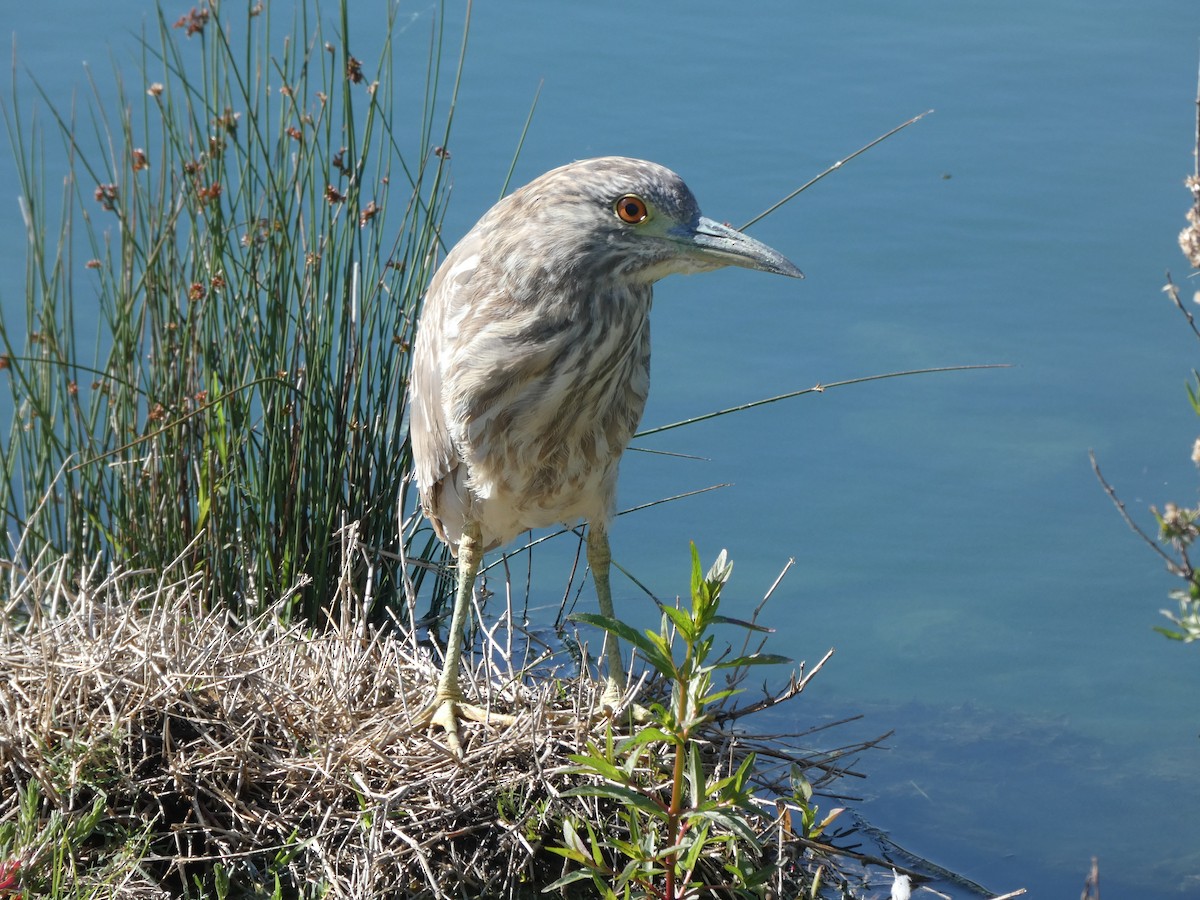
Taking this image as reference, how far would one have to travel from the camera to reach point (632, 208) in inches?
98.7

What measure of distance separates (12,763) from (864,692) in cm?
238

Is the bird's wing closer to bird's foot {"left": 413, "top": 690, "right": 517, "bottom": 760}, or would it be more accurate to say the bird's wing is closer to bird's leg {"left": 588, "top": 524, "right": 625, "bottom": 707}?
bird's leg {"left": 588, "top": 524, "right": 625, "bottom": 707}

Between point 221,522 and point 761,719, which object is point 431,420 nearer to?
point 221,522

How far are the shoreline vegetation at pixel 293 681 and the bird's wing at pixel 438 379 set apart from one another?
23 centimetres

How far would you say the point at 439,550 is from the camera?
3.98 m

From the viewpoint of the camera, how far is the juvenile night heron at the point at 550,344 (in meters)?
2.52

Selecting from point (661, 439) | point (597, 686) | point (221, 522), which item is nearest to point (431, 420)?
point (597, 686)

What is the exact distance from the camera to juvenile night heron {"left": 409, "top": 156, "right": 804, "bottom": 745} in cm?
252

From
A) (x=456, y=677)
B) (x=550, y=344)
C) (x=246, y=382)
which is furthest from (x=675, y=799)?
(x=246, y=382)

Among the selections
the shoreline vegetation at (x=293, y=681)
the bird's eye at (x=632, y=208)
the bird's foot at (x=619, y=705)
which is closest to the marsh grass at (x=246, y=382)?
the shoreline vegetation at (x=293, y=681)

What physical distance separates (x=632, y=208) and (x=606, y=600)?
845 mm

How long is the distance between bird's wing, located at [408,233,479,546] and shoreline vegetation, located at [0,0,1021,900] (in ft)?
0.76

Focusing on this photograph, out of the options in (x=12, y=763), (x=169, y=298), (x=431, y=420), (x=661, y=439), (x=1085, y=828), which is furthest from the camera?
(x=661, y=439)

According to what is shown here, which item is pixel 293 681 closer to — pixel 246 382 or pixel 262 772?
pixel 262 772
